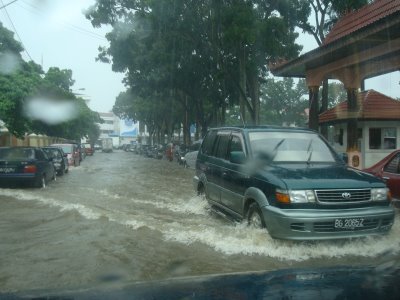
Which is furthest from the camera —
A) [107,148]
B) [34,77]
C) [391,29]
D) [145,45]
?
[107,148]

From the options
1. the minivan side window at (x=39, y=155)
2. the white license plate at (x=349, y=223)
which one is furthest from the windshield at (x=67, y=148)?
the white license plate at (x=349, y=223)

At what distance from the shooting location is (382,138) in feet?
67.3

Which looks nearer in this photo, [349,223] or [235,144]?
[349,223]

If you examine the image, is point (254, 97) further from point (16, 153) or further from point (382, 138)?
point (16, 153)

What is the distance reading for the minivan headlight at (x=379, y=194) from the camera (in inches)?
268

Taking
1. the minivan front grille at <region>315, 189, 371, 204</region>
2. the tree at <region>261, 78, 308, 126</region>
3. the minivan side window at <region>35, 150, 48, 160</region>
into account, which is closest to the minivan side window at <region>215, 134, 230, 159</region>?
the minivan front grille at <region>315, 189, 371, 204</region>

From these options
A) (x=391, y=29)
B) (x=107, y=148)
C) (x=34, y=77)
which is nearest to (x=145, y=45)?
(x=34, y=77)

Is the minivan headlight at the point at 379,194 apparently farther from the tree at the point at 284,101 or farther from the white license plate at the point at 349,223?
the tree at the point at 284,101

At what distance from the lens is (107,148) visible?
7819 centimetres

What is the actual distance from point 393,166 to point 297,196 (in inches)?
154

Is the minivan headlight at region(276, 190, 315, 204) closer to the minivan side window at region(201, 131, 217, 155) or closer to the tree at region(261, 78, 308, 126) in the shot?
the minivan side window at region(201, 131, 217, 155)

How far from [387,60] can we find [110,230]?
1096 centimetres

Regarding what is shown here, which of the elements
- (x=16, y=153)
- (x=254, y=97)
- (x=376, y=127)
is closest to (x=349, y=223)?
(x=16, y=153)

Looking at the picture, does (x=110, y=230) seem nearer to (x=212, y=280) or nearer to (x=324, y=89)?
(x=212, y=280)
